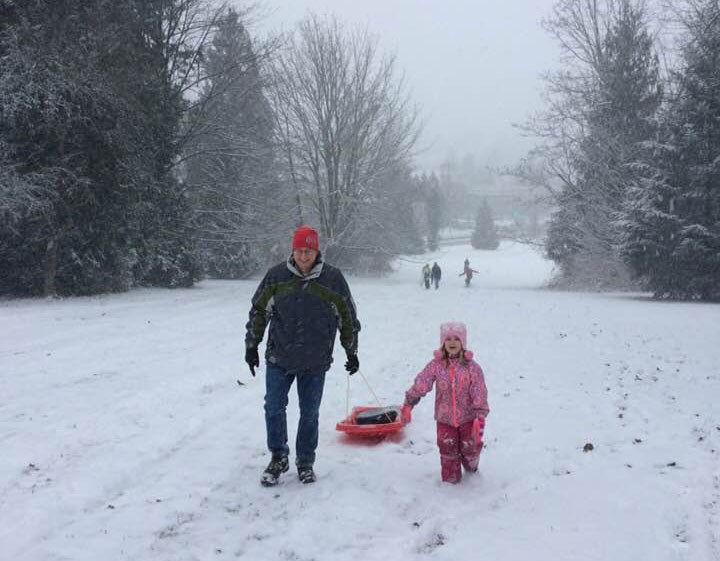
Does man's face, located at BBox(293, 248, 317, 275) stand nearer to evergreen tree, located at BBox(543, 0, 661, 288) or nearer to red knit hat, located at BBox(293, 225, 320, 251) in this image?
red knit hat, located at BBox(293, 225, 320, 251)

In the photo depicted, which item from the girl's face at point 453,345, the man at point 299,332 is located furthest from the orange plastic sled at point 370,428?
the girl's face at point 453,345

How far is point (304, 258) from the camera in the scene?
4852mm

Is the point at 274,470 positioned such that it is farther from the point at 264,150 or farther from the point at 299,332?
the point at 264,150

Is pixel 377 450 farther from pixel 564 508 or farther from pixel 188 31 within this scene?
pixel 188 31

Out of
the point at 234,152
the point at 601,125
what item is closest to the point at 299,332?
the point at 234,152

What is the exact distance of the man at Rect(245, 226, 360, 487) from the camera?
4.84m

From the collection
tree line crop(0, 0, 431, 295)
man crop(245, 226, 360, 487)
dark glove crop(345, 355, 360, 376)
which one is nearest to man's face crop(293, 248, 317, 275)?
man crop(245, 226, 360, 487)

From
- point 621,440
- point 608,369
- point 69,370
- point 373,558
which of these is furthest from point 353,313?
point 608,369

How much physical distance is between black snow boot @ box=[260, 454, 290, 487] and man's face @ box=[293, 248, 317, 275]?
1.66 m

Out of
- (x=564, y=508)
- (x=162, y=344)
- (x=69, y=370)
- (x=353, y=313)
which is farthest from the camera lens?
(x=162, y=344)

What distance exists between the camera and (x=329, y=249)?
3120 cm

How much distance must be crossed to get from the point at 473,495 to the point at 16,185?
14.8 meters

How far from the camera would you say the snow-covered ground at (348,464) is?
12.8ft

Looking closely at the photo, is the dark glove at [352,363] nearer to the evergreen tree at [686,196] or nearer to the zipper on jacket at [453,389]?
the zipper on jacket at [453,389]
